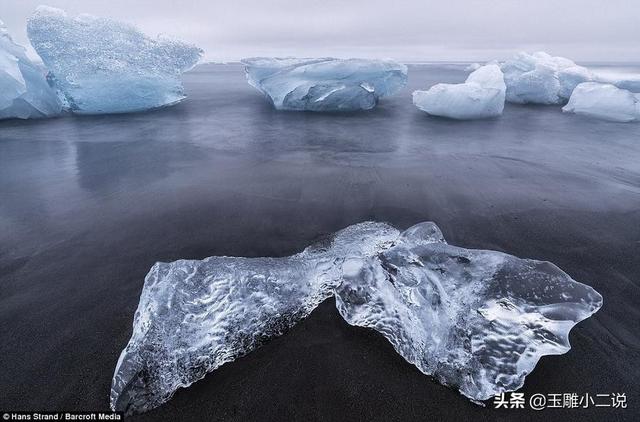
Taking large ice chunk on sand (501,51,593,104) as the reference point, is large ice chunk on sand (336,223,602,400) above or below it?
below

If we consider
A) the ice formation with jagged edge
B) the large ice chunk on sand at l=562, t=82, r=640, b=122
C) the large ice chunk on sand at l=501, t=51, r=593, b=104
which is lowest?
the ice formation with jagged edge

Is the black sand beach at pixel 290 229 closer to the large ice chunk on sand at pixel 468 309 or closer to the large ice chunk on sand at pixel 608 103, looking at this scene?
the large ice chunk on sand at pixel 468 309

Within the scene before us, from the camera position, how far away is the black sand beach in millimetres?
1549

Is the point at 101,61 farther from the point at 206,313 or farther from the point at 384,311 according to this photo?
the point at 384,311

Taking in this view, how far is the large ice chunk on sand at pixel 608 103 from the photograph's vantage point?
841cm

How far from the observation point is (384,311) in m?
1.98

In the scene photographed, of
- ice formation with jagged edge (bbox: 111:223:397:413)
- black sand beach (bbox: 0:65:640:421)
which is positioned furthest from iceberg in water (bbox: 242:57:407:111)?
ice formation with jagged edge (bbox: 111:223:397:413)

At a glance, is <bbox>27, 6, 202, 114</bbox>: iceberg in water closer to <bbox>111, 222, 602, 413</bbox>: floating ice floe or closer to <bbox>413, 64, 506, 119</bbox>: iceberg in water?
<bbox>413, 64, 506, 119</bbox>: iceberg in water

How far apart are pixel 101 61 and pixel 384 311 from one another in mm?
9191

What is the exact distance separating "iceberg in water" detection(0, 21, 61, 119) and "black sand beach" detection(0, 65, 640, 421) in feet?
3.31

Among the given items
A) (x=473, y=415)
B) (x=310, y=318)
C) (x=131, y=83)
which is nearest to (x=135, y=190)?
(x=310, y=318)

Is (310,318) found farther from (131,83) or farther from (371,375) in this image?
(131,83)

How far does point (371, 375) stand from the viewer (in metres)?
1.62

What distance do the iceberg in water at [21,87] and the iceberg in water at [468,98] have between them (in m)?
9.45
